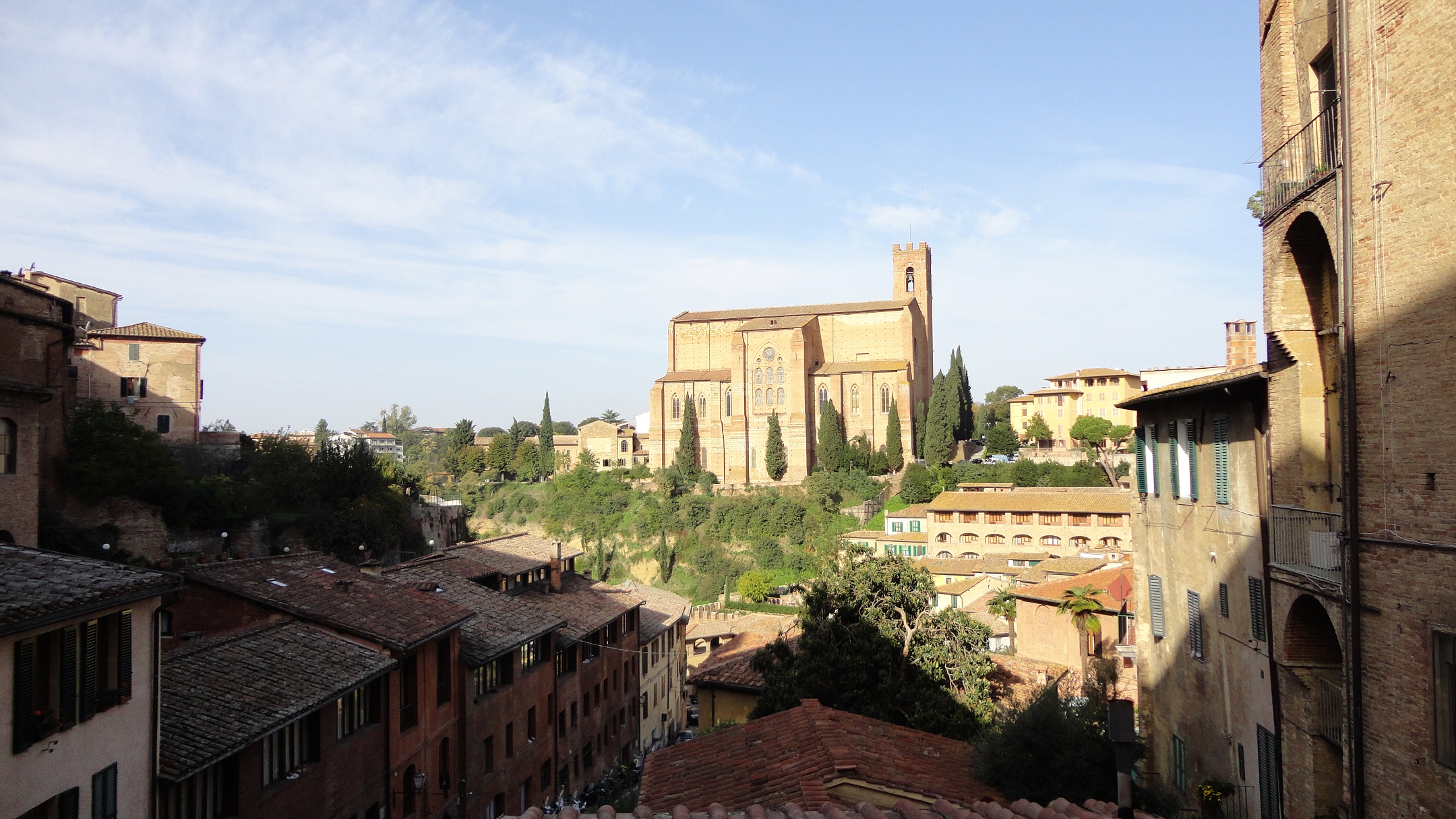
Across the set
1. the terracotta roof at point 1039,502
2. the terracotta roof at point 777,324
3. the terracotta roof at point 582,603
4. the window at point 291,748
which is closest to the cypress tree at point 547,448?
the terracotta roof at point 777,324

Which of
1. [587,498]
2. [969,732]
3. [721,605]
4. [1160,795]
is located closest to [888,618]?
[969,732]

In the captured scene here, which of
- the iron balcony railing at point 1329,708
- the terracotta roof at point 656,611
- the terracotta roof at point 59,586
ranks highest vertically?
the terracotta roof at point 59,586

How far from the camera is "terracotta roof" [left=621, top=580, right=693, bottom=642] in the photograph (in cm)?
3219

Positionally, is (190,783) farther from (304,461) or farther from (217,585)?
(304,461)

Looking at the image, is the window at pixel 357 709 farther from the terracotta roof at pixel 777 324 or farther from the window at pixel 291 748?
the terracotta roof at pixel 777 324

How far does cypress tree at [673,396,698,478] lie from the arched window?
51439mm

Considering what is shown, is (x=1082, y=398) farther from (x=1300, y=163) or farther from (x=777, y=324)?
(x=1300, y=163)

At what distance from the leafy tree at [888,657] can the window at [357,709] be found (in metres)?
8.87

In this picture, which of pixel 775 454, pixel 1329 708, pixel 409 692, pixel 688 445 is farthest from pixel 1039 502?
pixel 1329 708

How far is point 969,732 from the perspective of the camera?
63.1 ft

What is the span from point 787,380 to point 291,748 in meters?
60.5

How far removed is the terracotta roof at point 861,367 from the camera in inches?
2822

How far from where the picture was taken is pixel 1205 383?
12.5 m

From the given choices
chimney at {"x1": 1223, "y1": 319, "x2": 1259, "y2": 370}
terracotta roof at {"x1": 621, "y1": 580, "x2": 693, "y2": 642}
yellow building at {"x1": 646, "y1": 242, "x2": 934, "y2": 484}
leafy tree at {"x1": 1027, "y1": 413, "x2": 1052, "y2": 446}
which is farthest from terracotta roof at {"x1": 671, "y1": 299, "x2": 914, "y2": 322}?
chimney at {"x1": 1223, "y1": 319, "x2": 1259, "y2": 370}
